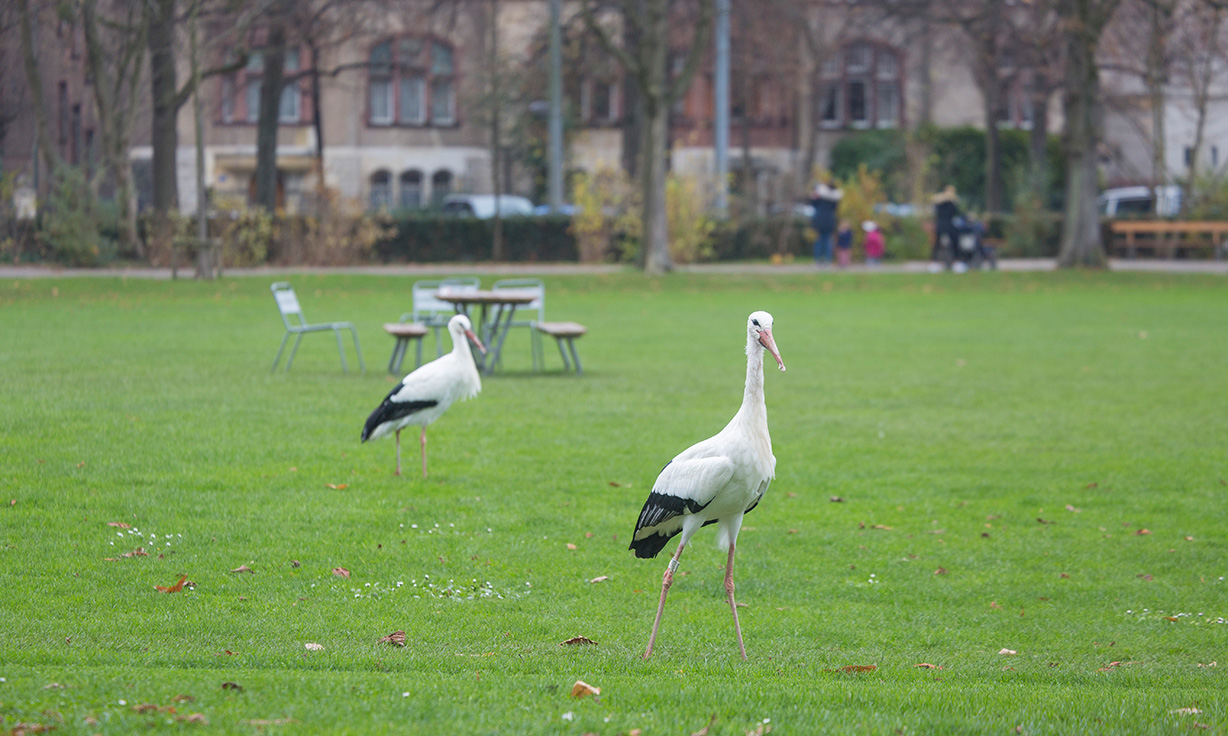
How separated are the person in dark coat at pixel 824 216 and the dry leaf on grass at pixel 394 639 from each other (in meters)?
29.7

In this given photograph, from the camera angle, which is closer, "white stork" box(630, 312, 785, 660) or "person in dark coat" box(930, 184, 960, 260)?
"white stork" box(630, 312, 785, 660)

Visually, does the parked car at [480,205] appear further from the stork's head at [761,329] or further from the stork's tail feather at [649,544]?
the stork's head at [761,329]

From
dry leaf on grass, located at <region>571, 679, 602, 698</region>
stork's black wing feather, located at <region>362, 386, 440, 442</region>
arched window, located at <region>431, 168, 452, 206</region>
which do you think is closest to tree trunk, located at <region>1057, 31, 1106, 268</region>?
stork's black wing feather, located at <region>362, 386, 440, 442</region>

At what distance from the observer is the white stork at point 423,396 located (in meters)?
9.75

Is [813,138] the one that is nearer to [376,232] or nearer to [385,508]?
[376,232]

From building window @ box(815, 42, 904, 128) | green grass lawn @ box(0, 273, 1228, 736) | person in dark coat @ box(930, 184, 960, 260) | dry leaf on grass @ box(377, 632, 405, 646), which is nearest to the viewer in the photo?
green grass lawn @ box(0, 273, 1228, 736)

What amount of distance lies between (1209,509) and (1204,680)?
3.84 metres

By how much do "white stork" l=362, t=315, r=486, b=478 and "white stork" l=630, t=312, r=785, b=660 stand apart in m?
4.03

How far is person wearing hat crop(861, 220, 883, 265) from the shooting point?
37.8 m

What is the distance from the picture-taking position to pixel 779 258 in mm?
38969

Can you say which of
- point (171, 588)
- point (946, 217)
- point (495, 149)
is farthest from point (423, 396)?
point (495, 149)

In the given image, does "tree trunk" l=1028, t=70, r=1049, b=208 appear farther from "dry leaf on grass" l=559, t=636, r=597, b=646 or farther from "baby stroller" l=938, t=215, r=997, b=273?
"dry leaf on grass" l=559, t=636, r=597, b=646

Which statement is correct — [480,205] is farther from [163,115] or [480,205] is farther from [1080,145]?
[1080,145]

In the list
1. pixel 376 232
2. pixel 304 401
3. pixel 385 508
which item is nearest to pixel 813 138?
pixel 376 232
